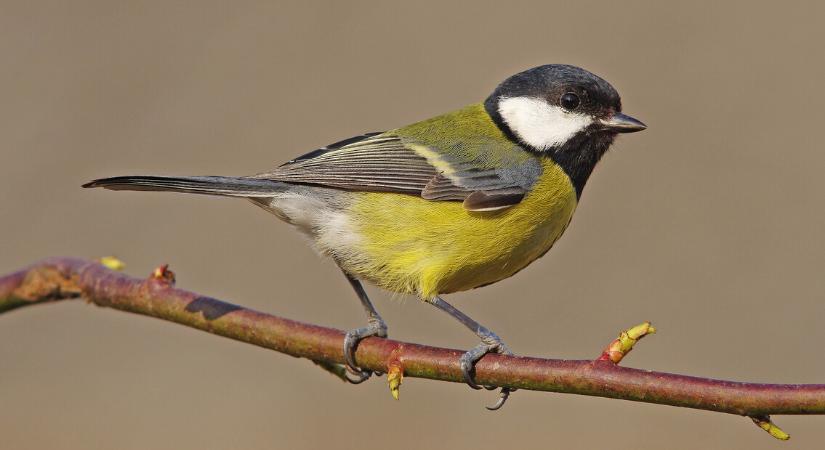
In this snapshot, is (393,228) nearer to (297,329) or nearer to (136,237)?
(297,329)

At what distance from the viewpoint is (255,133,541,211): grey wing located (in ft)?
12.5

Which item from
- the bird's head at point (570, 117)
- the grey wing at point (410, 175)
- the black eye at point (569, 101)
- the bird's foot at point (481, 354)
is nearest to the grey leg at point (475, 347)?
the bird's foot at point (481, 354)

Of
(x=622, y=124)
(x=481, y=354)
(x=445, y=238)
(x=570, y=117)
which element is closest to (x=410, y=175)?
(x=445, y=238)

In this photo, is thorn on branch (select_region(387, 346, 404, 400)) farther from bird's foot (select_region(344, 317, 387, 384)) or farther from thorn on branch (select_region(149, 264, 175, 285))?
thorn on branch (select_region(149, 264, 175, 285))

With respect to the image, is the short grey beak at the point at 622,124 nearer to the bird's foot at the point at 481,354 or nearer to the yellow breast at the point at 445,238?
the yellow breast at the point at 445,238

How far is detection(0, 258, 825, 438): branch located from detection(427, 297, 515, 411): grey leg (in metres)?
0.03

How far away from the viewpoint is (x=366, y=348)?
310 centimetres

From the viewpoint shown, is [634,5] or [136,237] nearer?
[136,237]

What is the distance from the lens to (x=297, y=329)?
2.98m

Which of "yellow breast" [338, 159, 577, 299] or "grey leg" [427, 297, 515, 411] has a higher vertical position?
"yellow breast" [338, 159, 577, 299]

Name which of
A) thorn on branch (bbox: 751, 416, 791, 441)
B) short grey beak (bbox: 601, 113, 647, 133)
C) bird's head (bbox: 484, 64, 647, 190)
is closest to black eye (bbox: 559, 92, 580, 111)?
bird's head (bbox: 484, 64, 647, 190)

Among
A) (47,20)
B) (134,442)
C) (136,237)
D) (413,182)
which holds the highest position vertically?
(47,20)

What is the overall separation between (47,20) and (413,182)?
15.6ft

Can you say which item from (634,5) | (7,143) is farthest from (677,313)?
(7,143)
